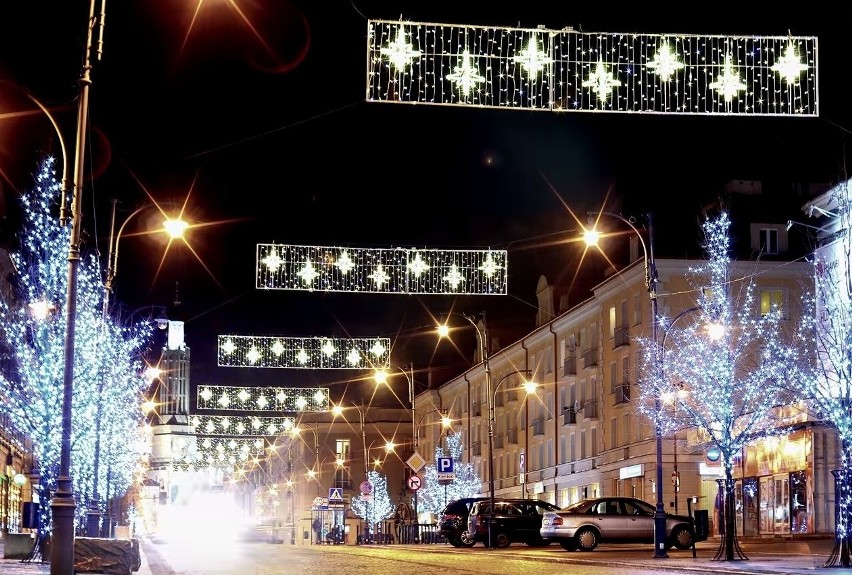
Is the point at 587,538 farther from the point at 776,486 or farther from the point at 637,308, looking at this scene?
the point at 637,308

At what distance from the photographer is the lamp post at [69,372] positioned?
18984 millimetres

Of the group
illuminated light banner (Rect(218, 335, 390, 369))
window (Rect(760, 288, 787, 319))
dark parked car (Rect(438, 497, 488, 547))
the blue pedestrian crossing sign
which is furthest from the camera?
window (Rect(760, 288, 787, 319))

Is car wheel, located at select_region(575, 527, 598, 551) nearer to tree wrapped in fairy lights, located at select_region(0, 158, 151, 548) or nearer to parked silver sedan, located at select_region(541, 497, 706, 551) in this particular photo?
parked silver sedan, located at select_region(541, 497, 706, 551)

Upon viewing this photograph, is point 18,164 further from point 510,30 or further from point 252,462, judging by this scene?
point 252,462

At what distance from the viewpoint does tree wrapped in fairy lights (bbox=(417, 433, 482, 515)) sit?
81.6 meters

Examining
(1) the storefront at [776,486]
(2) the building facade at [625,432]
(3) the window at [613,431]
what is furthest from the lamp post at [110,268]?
(3) the window at [613,431]

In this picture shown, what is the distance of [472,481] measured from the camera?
273ft

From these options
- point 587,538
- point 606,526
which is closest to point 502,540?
point 606,526

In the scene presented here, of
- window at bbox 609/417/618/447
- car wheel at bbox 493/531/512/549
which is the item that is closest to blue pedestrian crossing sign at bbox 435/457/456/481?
car wheel at bbox 493/531/512/549

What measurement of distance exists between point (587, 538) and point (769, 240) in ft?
84.2

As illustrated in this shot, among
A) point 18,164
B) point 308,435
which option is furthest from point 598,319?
point 308,435

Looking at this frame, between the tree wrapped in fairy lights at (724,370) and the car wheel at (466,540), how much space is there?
26.3 ft

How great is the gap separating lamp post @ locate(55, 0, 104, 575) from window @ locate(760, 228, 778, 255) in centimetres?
4301

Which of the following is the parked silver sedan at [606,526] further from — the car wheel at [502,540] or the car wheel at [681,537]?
the car wheel at [502,540]
